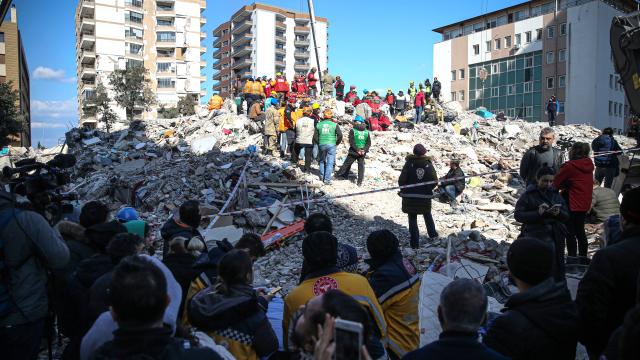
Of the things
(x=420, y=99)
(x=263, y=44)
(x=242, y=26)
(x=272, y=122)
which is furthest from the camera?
(x=242, y=26)

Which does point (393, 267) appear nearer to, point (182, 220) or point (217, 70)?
point (182, 220)

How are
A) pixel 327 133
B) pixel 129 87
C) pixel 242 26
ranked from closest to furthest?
pixel 327 133 < pixel 129 87 < pixel 242 26

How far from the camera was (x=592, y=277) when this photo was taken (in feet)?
8.49

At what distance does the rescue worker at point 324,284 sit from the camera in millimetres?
2725

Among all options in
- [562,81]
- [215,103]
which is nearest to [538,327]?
[215,103]

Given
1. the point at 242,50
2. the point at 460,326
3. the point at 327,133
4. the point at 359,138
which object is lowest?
the point at 460,326

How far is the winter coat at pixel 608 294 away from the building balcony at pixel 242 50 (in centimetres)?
9024

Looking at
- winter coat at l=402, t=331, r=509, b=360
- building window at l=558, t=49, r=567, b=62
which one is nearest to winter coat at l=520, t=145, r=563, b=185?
winter coat at l=402, t=331, r=509, b=360

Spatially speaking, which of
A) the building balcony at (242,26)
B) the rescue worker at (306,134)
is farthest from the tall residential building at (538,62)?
the building balcony at (242,26)

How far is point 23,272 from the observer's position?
3.04m

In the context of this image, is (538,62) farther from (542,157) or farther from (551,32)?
(542,157)

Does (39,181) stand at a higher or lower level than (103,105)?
lower

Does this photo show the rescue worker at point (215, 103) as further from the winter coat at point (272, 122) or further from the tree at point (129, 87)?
the tree at point (129, 87)

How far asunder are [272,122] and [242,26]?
265 ft
